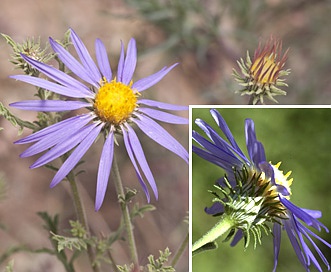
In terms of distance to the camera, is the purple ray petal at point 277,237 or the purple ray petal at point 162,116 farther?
the purple ray petal at point 162,116

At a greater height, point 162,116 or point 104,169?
point 162,116

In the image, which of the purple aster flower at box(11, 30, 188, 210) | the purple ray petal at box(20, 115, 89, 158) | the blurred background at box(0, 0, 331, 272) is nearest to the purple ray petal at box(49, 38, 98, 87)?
the purple aster flower at box(11, 30, 188, 210)

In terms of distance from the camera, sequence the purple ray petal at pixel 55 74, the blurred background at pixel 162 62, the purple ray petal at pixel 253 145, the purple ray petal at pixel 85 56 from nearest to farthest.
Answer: the purple ray petal at pixel 253 145
the purple ray petal at pixel 55 74
the purple ray petal at pixel 85 56
the blurred background at pixel 162 62

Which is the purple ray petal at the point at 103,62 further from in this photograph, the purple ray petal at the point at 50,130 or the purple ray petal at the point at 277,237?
the purple ray petal at the point at 277,237

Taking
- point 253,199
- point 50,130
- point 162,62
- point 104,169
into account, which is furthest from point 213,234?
point 162,62

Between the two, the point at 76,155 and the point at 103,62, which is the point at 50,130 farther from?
the point at 103,62

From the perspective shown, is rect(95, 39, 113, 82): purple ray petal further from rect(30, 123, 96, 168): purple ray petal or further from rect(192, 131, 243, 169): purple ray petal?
rect(192, 131, 243, 169): purple ray petal

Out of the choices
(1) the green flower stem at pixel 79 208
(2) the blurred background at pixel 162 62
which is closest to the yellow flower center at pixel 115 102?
(1) the green flower stem at pixel 79 208
